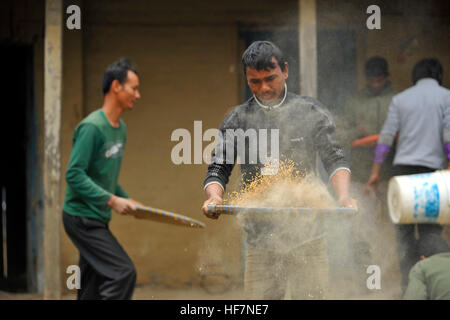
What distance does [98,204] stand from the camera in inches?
168

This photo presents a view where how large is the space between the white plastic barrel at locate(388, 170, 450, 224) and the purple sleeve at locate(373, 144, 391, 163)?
2.23 feet

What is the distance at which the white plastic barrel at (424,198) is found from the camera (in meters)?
4.52

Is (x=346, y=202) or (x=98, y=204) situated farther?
(x=98, y=204)

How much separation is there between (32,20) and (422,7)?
3.77 m

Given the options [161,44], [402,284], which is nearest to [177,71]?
[161,44]

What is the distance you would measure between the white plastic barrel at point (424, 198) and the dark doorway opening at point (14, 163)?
12.4ft

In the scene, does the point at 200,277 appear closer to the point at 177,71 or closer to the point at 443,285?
the point at 177,71

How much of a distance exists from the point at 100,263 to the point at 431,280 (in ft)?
6.60

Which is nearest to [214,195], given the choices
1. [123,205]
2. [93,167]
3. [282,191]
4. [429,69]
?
[282,191]

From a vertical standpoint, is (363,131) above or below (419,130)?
above

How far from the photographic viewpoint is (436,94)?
5.23m

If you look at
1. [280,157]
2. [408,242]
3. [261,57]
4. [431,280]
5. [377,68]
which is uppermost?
[377,68]

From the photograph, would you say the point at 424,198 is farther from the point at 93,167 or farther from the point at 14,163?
the point at 14,163

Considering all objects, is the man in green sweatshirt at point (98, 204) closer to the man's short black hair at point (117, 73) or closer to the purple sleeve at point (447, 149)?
the man's short black hair at point (117, 73)
